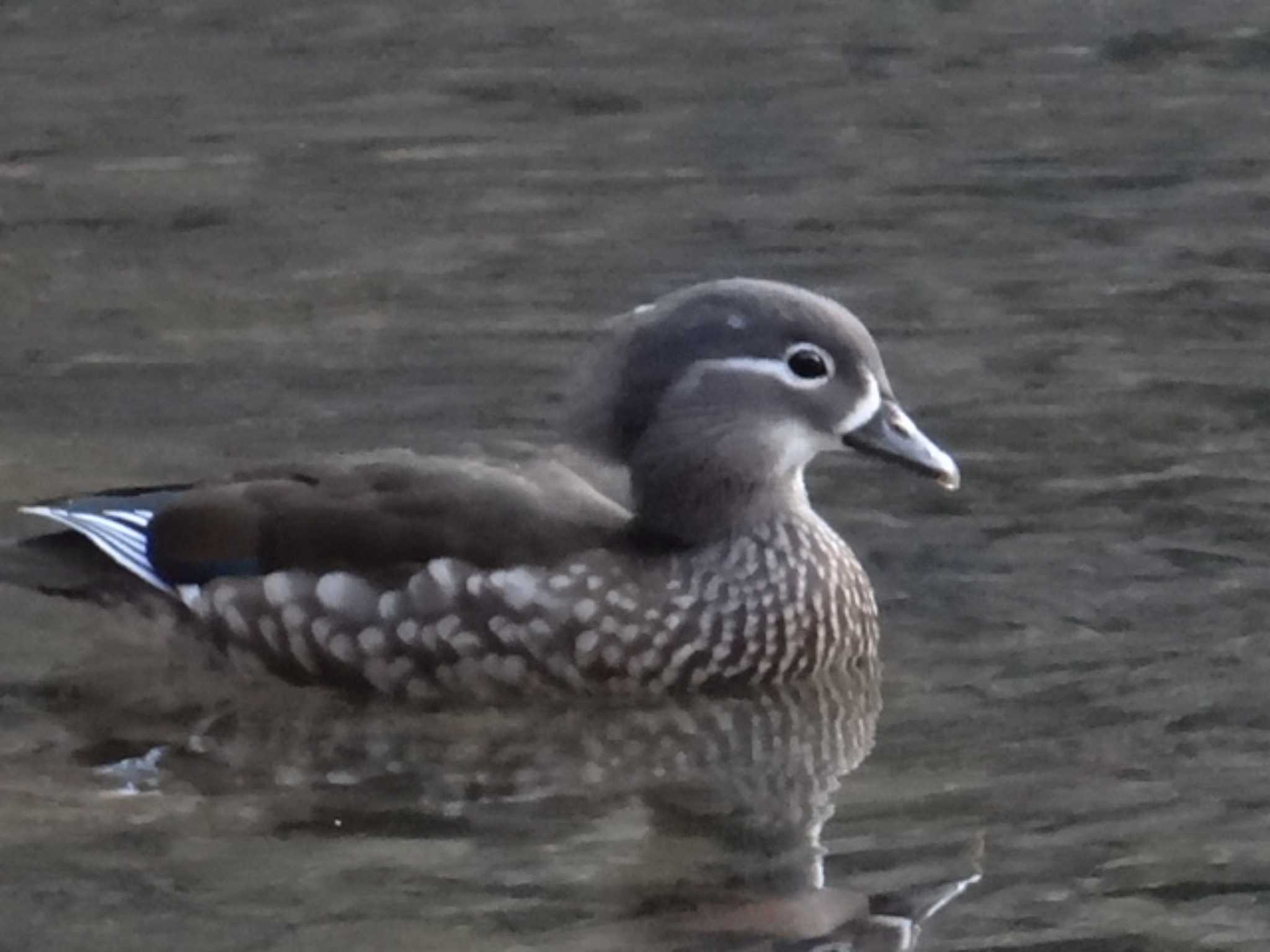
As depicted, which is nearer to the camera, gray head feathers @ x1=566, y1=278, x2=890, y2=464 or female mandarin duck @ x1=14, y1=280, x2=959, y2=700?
female mandarin duck @ x1=14, y1=280, x2=959, y2=700

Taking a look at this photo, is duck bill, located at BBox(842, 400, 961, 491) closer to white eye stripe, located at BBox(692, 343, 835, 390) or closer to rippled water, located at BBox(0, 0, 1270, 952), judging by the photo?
white eye stripe, located at BBox(692, 343, 835, 390)

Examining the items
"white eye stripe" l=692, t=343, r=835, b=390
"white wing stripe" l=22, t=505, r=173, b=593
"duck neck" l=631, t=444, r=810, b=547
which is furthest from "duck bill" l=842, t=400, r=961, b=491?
"white wing stripe" l=22, t=505, r=173, b=593

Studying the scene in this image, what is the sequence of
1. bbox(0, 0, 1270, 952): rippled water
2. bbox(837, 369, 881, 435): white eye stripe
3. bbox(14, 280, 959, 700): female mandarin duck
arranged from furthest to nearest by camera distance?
bbox(837, 369, 881, 435): white eye stripe → bbox(14, 280, 959, 700): female mandarin duck → bbox(0, 0, 1270, 952): rippled water

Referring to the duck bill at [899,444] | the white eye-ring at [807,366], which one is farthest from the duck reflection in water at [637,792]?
the white eye-ring at [807,366]

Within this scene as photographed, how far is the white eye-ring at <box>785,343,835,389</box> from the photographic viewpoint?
7777mm

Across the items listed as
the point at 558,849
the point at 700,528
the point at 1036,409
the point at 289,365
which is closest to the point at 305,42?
the point at 289,365

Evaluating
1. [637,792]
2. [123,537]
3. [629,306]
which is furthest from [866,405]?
[629,306]

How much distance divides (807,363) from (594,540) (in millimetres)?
670

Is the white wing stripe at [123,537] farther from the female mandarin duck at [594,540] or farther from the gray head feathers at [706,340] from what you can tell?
the gray head feathers at [706,340]

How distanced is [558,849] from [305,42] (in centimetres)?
750

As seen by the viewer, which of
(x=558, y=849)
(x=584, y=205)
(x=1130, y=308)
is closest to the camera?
(x=558, y=849)

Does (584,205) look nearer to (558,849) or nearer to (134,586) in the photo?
(134,586)

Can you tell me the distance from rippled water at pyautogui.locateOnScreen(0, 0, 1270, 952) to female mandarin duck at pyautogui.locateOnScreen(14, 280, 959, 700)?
0.48 ft

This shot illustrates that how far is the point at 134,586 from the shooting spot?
26.1 feet
